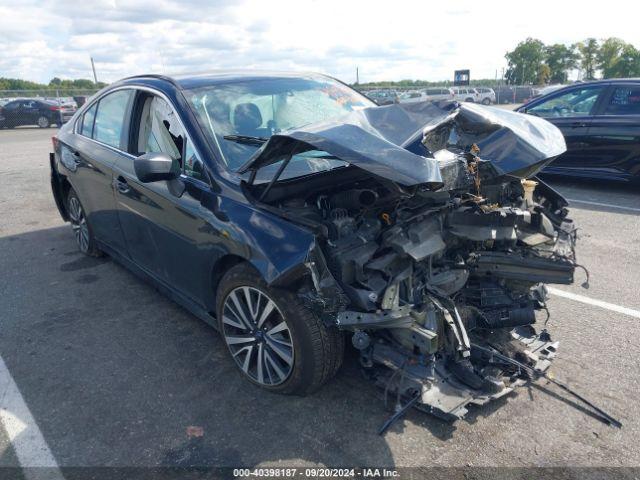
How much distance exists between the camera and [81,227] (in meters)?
5.24

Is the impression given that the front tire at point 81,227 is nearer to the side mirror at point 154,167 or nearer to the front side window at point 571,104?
the side mirror at point 154,167

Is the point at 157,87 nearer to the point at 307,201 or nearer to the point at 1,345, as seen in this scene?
the point at 307,201

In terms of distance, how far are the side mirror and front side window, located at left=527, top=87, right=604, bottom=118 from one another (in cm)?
712

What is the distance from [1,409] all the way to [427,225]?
110 inches

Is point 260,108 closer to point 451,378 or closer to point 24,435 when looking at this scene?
point 451,378

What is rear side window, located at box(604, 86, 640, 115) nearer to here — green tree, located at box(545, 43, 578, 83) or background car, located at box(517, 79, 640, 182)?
background car, located at box(517, 79, 640, 182)

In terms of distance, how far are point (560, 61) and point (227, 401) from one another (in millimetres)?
79494

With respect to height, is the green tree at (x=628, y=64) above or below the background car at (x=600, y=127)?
above

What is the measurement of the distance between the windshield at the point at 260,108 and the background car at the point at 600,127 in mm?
5117

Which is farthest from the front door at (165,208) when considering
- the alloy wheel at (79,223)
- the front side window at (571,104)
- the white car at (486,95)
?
the white car at (486,95)

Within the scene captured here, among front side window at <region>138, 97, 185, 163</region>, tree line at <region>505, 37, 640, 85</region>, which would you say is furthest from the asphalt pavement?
tree line at <region>505, 37, 640, 85</region>

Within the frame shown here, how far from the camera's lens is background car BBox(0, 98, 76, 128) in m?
23.0

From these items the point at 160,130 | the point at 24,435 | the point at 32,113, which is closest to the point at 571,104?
the point at 160,130

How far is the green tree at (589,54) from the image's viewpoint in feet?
207
